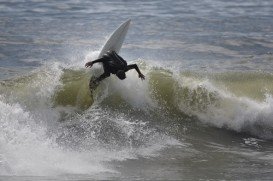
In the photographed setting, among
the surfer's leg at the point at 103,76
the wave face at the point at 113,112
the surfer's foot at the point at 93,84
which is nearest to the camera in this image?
the wave face at the point at 113,112

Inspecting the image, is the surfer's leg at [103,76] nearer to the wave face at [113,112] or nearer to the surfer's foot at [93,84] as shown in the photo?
the surfer's foot at [93,84]

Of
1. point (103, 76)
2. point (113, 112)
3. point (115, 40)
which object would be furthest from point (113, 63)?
point (115, 40)

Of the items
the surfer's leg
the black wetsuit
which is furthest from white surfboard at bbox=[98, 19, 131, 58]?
the black wetsuit

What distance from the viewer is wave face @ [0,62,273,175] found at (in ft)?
29.8

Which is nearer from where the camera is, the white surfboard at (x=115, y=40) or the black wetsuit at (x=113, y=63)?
the black wetsuit at (x=113, y=63)

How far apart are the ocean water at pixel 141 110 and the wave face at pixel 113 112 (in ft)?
0.07

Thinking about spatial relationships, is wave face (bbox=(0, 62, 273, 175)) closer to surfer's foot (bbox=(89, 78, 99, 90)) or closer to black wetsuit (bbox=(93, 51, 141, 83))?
surfer's foot (bbox=(89, 78, 99, 90))

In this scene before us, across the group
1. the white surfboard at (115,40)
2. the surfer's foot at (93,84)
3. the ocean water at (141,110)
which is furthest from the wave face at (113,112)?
the white surfboard at (115,40)

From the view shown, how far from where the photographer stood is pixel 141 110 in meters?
11.8

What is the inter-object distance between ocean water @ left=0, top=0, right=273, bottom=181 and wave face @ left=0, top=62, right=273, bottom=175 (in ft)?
0.07

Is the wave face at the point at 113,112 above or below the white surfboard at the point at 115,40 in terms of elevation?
below

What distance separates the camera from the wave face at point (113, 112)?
9.09 m

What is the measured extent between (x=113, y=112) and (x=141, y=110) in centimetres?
59

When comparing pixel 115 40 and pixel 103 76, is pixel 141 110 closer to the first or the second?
pixel 103 76
